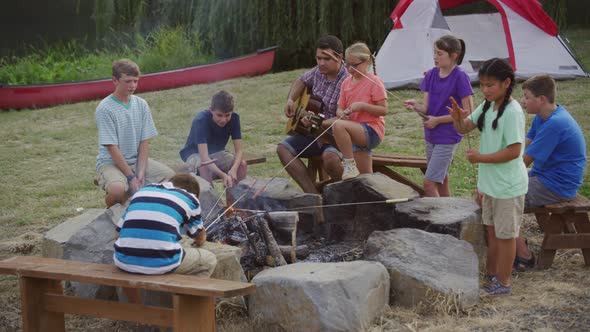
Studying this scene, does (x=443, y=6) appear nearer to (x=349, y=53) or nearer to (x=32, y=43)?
(x=349, y=53)

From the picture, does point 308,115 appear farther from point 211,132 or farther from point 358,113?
point 211,132

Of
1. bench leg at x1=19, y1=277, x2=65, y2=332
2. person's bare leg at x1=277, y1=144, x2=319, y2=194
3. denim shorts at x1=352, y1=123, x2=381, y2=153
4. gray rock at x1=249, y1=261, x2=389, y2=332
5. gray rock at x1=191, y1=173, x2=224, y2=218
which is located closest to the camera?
gray rock at x1=249, y1=261, x2=389, y2=332

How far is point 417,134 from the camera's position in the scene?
355 inches

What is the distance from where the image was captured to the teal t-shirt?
4.71 metres

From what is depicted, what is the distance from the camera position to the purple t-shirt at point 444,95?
18.9 ft

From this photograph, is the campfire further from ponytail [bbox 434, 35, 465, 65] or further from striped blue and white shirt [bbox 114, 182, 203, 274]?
ponytail [bbox 434, 35, 465, 65]

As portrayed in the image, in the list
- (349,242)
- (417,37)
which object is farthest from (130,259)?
(417,37)

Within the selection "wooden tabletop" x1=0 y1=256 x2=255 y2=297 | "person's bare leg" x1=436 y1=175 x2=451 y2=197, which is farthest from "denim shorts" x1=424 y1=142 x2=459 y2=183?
"wooden tabletop" x1=0 y1=256 x2=255 y2=297

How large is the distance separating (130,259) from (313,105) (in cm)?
266

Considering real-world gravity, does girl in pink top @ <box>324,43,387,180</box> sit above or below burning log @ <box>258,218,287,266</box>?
above

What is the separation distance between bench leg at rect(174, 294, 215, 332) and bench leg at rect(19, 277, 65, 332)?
882mm

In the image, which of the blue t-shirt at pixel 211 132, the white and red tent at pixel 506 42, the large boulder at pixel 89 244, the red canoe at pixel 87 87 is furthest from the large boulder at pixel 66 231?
the red canoe at pixel 87 87

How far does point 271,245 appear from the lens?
4.95 m

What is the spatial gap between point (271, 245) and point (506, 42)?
285 inches
